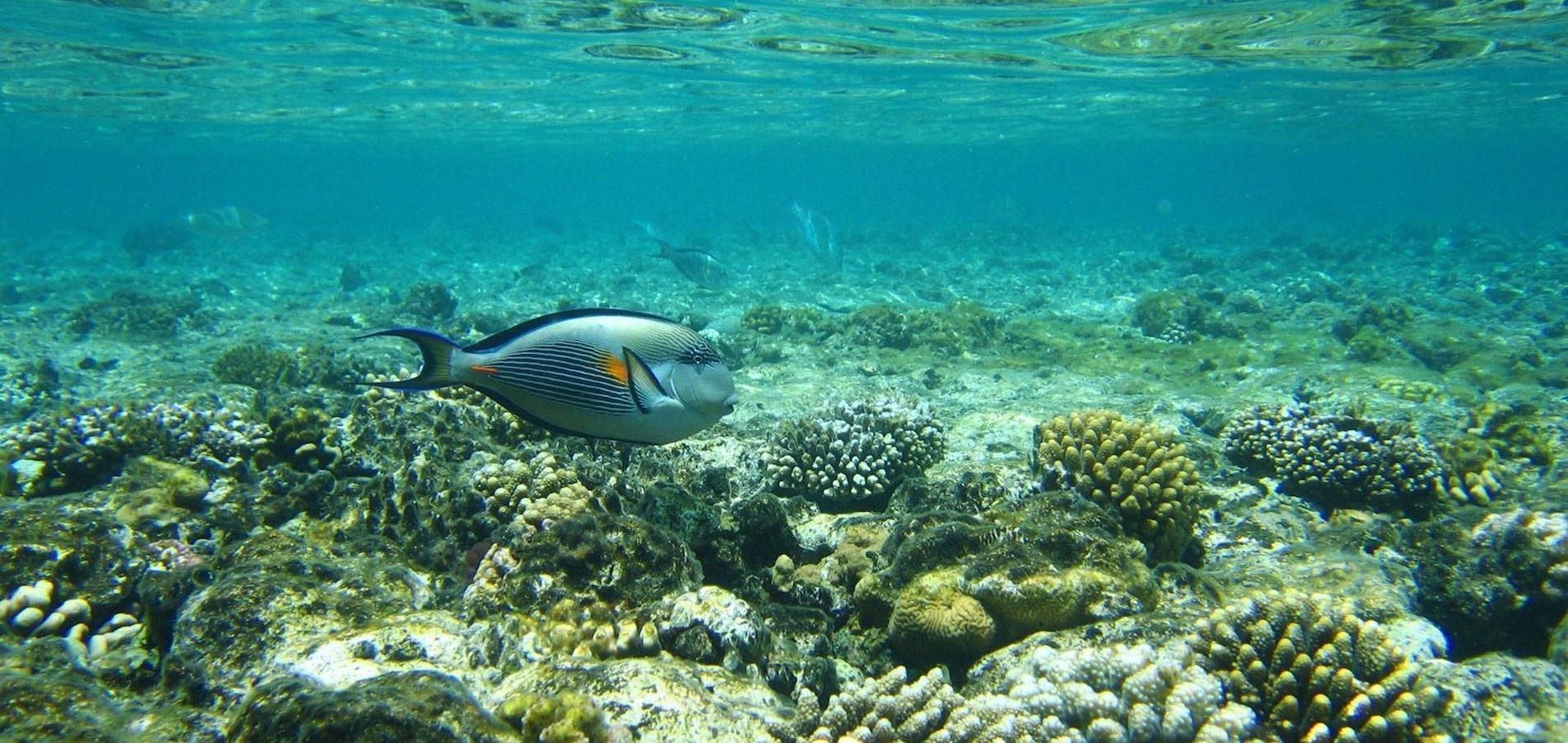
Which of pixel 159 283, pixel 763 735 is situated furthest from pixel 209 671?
pixel 159 283

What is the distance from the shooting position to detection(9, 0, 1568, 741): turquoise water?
2.89 meters

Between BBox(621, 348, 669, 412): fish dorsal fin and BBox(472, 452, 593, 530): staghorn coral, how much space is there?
1538mm

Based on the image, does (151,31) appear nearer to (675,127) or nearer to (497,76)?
(497,76)

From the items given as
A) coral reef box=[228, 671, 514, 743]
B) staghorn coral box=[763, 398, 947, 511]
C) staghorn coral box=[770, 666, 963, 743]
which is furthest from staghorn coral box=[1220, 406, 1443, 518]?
coral reef box=[228, 671, 514, 743]

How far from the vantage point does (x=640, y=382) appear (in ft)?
9.13

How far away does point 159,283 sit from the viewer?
23.3 meters

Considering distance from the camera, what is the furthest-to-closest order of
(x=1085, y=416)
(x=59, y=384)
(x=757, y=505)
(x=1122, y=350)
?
(x=1122, y=350) < (x=59, y=384) < (x=1085, y=416) < (x=757, y=505)

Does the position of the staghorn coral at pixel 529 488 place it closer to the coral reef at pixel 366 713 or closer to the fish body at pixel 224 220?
the coral reef at pixel 366 713

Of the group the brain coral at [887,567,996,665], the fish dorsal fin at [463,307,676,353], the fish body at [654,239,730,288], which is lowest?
the fish body at [654,239,730,288]

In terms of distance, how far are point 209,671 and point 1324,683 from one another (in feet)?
14.7

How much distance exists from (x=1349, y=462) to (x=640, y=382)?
6.93 m

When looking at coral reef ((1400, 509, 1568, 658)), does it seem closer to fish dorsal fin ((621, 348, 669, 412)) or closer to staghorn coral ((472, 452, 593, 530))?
fish dorsal fin ((621, 348, 669, 412))

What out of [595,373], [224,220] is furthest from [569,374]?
[224,220]

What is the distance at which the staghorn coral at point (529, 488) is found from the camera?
4.13m
